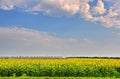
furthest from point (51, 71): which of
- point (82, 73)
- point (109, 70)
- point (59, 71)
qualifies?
point (109, 70)

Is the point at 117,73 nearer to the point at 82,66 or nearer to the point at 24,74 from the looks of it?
the point at 82,66

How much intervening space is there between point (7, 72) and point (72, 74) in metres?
6.39

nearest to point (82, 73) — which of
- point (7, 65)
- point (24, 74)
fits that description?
point (24, 74)

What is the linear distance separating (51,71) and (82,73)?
302 cm

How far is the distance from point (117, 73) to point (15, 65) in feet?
33.5

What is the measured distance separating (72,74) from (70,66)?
111cm

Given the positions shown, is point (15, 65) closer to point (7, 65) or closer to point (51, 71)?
point (7, 65)

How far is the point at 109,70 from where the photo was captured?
1292 inches

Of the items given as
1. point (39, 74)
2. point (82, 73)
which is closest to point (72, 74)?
point (82, 73)

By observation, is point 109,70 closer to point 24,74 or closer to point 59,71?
point 59,71

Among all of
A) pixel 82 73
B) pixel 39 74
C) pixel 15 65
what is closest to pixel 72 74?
pixel 82 73

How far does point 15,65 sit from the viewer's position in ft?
110

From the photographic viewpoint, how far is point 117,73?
106 ft

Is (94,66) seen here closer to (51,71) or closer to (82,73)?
(82,73)
